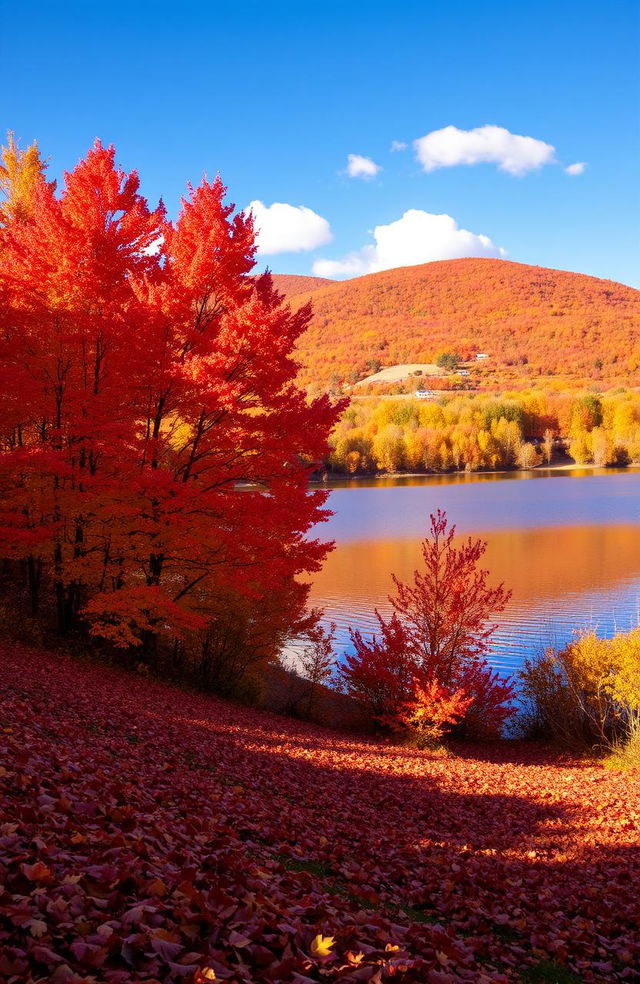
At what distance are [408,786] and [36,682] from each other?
7.08 meters

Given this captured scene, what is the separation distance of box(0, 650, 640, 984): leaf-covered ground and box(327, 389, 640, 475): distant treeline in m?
104

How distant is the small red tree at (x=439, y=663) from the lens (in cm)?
1823

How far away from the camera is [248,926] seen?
13.6ft

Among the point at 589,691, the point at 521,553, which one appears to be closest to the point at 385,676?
the point at 589,691

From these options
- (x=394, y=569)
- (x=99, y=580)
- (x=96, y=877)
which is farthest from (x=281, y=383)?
(x=394, y=569)

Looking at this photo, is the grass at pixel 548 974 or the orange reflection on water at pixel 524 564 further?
the orange reflection on water at pixel 524 564

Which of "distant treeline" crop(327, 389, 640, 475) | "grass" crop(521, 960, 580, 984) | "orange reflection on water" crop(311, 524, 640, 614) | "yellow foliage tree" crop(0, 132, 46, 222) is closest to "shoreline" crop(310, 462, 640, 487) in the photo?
"distant treeline" crop(327, 389, 640, 475)

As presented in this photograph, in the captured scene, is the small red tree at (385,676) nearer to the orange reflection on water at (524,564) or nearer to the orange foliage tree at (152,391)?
the orange foliage tree at (152,391)

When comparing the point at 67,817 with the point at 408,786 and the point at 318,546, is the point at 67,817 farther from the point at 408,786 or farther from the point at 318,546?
the point at 318,546

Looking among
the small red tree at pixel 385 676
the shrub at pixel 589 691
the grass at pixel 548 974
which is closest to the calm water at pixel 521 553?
the shrub at pixel 589 691

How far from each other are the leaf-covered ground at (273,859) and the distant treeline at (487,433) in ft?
340

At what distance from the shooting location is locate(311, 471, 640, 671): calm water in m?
29.0

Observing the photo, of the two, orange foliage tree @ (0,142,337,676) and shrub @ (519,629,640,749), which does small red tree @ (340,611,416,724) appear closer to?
shrub @ (519,629,640,749)

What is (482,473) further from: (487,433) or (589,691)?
(589,691)
